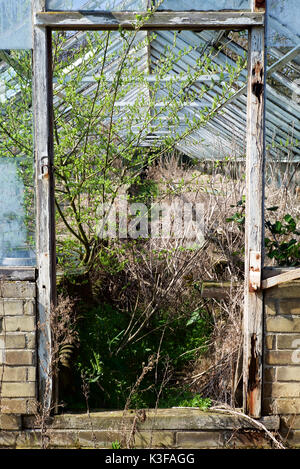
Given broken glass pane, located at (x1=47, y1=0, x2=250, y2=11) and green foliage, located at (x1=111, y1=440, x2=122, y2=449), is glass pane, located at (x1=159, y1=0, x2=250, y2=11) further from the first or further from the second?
green foliage, located at (x1=111, y1=440, x2=122, y2=449)

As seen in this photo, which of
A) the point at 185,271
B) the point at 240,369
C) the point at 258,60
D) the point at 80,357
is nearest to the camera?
the point at 258,60

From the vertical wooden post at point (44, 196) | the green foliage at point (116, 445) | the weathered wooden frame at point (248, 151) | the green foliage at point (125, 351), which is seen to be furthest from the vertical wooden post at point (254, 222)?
the vertical wooden post at point (44, 196)

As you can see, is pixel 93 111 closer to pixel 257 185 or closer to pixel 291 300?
pixel 257 185

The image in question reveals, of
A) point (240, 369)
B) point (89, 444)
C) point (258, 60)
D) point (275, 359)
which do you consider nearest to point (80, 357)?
point (89, 444)

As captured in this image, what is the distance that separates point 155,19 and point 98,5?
39 cm

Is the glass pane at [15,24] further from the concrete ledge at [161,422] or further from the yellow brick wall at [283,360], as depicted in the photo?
the concrete ledge at [161,422]

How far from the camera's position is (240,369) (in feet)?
12.3

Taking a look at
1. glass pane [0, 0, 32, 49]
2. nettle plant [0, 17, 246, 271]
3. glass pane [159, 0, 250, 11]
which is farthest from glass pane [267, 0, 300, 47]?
glass pane [0, 0, 32, 49]

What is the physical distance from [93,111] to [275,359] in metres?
2.40

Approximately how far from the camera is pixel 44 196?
3.35m

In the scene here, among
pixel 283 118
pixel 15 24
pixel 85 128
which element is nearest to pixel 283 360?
pixel 85 128

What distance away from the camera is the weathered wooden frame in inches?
126

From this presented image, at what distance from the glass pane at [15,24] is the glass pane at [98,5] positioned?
18 cm

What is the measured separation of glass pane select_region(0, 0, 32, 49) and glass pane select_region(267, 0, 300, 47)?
5.05 feet
